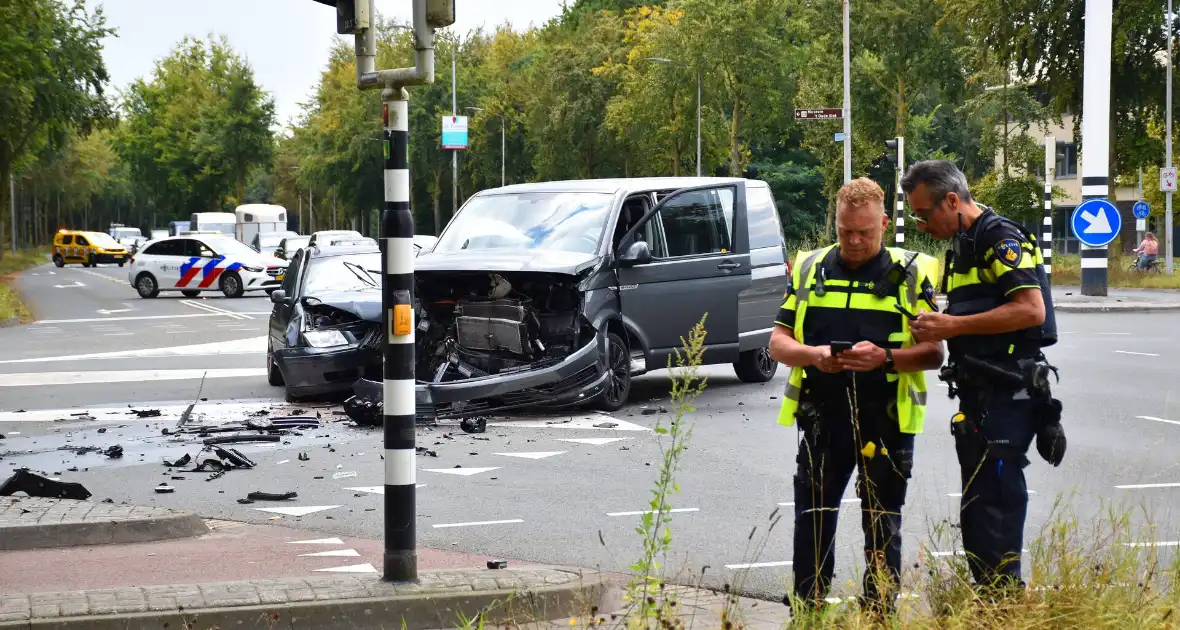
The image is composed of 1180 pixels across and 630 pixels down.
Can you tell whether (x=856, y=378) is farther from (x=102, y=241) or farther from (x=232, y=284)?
(x=102, y=241)

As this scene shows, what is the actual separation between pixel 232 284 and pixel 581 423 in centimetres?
2565

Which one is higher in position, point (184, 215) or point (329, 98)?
point (329, 98)

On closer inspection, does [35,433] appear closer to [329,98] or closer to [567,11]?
[567,11]

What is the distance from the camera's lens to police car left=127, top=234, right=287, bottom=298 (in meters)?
35.2

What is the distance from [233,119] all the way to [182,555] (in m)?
82.3

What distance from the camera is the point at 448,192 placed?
80.1 meters

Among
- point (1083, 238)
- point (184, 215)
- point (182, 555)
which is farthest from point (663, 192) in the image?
point (184, 215)

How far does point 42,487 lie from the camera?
797 cm

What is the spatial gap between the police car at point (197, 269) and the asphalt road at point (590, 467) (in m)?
19.2

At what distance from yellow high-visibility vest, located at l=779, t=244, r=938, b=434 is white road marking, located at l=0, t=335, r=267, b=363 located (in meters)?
14.3

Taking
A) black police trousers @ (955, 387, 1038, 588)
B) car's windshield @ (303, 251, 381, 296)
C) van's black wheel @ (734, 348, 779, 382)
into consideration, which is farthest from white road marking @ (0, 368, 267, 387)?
black police trousers @ (955, 387, 1038, 588)

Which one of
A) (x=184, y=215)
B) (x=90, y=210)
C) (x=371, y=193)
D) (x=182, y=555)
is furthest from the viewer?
(x=90, y=210)

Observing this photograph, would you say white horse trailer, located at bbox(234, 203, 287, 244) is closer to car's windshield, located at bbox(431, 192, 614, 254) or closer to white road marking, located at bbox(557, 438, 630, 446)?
car's windshield, located at bbox(431, 192, 614, 254)

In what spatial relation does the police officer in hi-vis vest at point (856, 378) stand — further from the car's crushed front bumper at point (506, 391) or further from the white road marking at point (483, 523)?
the car's crushed front bumper at point (506, 391)
